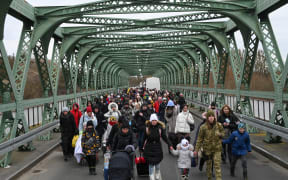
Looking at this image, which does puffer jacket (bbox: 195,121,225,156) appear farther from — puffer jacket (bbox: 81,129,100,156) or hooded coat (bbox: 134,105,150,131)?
hooded coat (bbox: 134,105,150,131)

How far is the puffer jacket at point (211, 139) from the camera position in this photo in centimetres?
603

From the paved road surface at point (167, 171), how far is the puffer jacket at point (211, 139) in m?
1.13

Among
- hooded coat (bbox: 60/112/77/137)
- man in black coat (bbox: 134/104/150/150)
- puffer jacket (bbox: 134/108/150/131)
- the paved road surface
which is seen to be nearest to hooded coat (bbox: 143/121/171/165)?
the paved road surface

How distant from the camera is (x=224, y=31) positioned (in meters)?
17.1

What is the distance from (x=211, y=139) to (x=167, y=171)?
1937 millimetres

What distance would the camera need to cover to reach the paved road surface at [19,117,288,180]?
6.99m

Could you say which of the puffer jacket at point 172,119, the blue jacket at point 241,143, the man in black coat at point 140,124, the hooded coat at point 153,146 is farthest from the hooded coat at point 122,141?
the puffer jacket at point 172,119

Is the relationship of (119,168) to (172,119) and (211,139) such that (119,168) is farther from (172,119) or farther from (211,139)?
(172,119)

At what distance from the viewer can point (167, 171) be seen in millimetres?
7516

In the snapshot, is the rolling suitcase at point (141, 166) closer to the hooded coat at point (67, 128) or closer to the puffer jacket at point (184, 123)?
the puffer jacket at point (184, 123)

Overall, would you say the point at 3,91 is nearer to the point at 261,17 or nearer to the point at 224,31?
the point at 261,17

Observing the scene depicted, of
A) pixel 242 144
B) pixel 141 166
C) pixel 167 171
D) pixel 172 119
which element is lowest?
pixel 167 171

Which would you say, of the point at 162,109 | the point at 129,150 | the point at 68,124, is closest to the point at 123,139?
the point at 129,150

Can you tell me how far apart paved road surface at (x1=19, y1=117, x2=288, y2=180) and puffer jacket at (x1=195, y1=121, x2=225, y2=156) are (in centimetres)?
113
